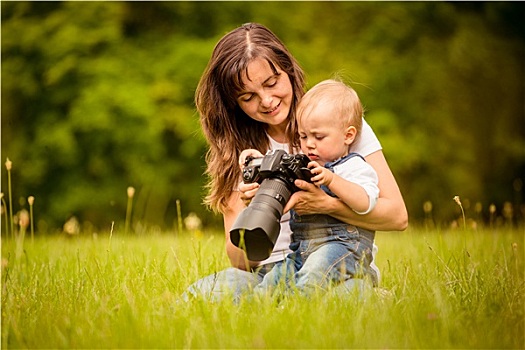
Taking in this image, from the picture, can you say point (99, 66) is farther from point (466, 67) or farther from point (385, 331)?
point (385, 331)

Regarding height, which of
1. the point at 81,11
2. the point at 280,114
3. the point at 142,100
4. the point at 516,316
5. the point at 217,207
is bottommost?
the point at 516,316

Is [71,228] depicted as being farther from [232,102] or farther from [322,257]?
[322,257]

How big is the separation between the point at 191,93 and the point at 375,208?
6.72m

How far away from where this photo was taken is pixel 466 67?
1031 centimetres

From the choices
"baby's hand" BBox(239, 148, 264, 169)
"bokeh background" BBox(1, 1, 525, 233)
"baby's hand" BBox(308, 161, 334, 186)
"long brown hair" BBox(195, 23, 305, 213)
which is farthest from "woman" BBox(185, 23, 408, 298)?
"bokeh background" BBox(1, 1, 525, 233)

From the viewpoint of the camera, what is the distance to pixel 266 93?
3049mm

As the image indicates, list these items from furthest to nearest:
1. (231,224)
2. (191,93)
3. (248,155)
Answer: (191,93), (231,224), (248,155)

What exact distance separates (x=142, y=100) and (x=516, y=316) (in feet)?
22.8

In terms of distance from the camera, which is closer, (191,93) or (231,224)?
(231,224)

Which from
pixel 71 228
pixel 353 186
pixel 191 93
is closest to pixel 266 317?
pixel 353 186

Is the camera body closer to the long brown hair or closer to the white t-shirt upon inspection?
the white t-shirt

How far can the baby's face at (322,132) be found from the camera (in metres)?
2.77

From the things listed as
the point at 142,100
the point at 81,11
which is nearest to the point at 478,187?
the point at 142,100

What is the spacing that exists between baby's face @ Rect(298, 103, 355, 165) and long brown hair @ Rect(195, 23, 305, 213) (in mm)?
320
